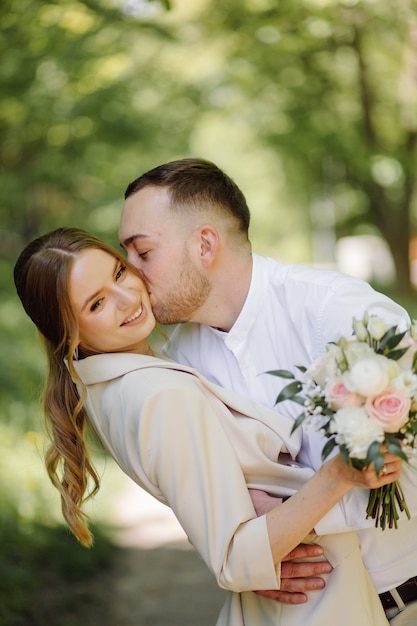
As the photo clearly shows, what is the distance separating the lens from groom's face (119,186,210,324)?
3221 mm

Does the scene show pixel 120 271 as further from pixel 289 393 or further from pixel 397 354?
pixel 397 354

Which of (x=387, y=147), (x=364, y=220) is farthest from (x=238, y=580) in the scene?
(x=364, y=220)

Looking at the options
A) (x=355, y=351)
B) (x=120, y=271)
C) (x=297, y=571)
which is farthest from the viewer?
(x=120, y=271)

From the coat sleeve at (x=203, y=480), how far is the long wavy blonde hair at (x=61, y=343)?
0.50m

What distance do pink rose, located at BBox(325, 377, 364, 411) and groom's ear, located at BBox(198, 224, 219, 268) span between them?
1.12 m

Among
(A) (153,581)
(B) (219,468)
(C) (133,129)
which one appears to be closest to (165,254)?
(B) (219,468)

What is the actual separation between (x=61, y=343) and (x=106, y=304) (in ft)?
0.69

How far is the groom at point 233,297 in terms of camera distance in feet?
9.16

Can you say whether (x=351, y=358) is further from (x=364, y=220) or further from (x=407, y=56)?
(x=364, y=220)

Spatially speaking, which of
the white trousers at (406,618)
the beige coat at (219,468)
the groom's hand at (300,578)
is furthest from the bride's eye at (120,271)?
the white trousers at (406,618)

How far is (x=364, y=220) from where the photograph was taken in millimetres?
19531

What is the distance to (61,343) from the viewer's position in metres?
3.00

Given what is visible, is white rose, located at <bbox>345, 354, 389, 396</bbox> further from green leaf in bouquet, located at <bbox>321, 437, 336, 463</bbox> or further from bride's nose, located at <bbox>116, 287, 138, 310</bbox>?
bride's nose, located at <bbox>116, 287, 138, 310</bbox>

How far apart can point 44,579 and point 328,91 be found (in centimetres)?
1062
